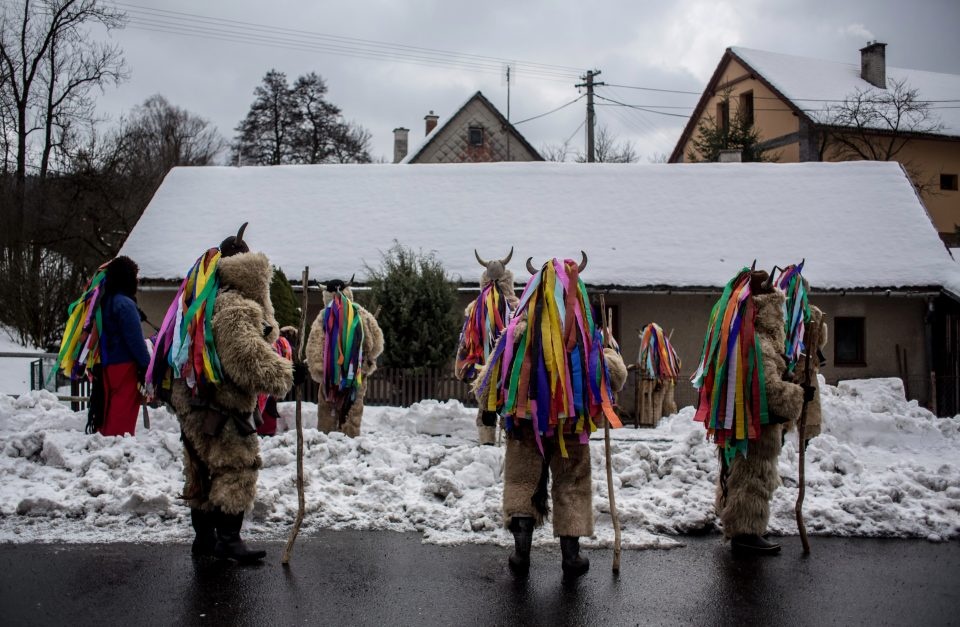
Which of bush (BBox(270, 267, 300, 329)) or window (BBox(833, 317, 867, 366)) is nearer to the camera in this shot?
bush (BBox(270, 267, 300, 329))

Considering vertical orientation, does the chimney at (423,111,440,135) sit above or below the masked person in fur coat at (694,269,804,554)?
above

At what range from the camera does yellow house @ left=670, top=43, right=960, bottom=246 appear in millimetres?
33531

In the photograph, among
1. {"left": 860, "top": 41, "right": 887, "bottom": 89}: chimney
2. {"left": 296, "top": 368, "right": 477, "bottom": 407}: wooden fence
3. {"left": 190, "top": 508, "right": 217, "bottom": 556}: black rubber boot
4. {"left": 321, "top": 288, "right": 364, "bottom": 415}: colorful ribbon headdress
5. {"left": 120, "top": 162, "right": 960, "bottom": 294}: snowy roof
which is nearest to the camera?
{"left": 190, "top": 508, "right": 217, "bottom": 556}: black rubber boot

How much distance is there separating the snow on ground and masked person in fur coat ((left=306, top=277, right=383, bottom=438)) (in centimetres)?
97

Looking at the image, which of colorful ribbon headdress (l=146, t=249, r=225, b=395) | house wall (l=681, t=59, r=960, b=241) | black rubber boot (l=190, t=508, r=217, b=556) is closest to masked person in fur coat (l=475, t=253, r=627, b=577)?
colorful ribbon headdress (l=146, t=249, r=225, b=395)

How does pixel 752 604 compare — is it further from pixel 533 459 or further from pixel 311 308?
pixel 311 308

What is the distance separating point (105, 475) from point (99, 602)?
7.92 feet

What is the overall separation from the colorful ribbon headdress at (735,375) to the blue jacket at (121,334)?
14.4ft

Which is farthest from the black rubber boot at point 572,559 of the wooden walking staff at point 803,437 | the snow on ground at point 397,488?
the wooden walking staff at point 803,437

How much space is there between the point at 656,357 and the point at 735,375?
28.6 ft

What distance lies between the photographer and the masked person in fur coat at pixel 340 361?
9.78 metres

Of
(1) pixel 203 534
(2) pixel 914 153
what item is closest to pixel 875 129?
(2) pixel 914 153

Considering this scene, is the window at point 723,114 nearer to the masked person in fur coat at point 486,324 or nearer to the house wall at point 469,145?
the house wall at point 469,145

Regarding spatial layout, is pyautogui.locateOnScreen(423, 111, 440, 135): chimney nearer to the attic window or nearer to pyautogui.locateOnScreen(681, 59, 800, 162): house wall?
the attic window
